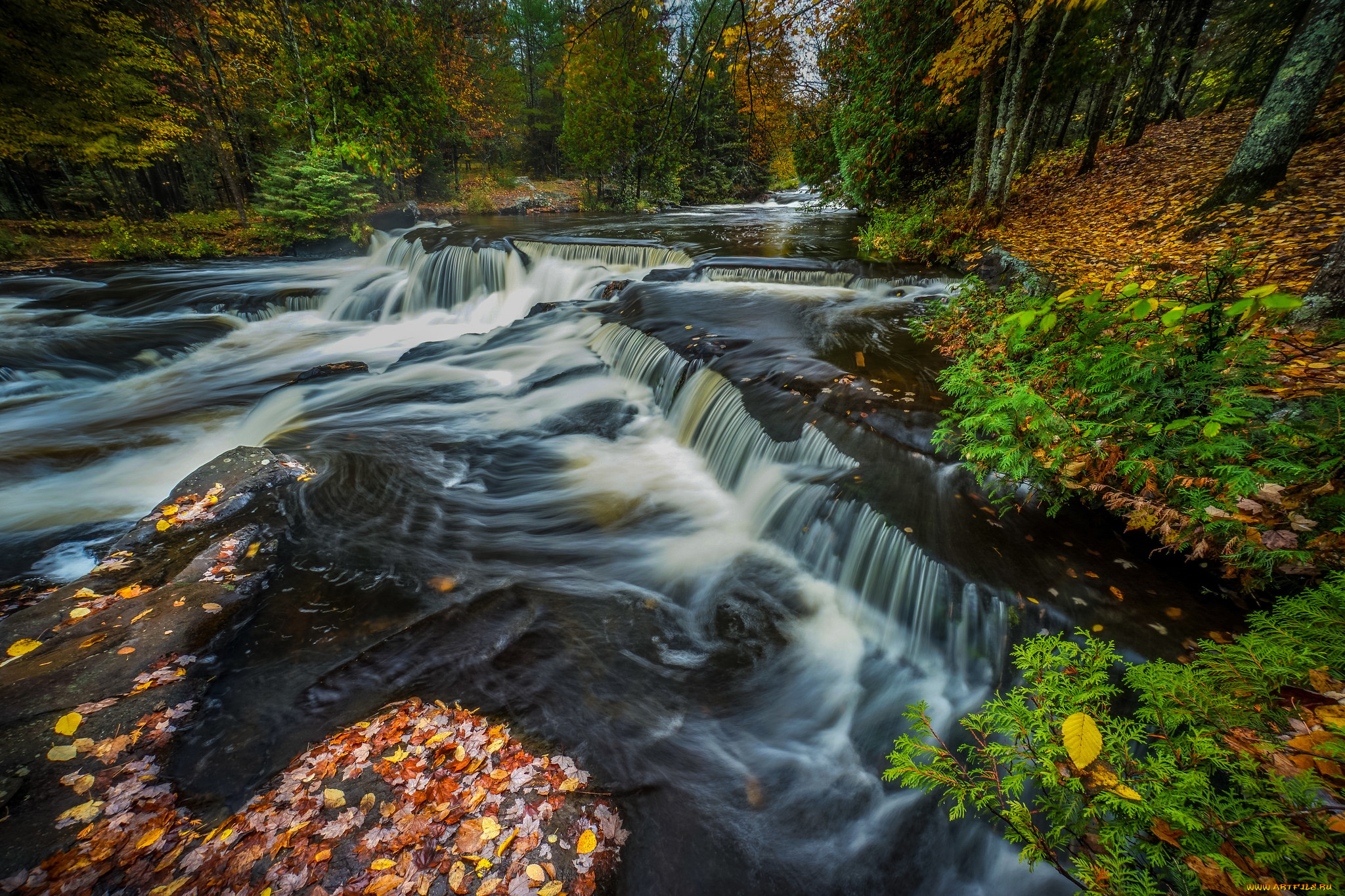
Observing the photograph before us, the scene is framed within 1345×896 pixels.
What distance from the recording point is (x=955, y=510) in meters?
4.10

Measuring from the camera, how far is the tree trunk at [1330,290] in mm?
3686

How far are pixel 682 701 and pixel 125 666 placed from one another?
11.6ft

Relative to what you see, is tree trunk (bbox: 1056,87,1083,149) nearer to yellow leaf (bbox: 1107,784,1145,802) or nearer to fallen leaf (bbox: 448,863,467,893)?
yellow leaf (bbox: 1107,784,1145,802)

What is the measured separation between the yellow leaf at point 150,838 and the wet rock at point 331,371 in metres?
7.53

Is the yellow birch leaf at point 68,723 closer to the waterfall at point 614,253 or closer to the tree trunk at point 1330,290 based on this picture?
the tree trunk at point 1330,290

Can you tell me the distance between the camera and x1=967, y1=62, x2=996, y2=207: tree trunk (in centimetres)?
943

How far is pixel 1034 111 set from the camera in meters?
10.9

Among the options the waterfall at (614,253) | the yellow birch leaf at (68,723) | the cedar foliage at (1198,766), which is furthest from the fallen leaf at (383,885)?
the waterfall at (614,253)

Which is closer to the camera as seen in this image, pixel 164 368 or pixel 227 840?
pixel 227 840

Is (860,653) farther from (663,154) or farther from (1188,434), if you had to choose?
(663,154)

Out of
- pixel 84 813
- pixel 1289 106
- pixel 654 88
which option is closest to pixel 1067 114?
pixel 1289 106

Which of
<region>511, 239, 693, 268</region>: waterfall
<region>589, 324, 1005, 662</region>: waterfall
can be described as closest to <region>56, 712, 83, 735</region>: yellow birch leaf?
<region>589, 324, 1005, 662</region>: waterfall

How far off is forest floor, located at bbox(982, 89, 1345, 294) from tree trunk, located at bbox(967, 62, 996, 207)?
2.72 ft

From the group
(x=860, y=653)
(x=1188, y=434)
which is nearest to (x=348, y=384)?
(x=860, y=653)
